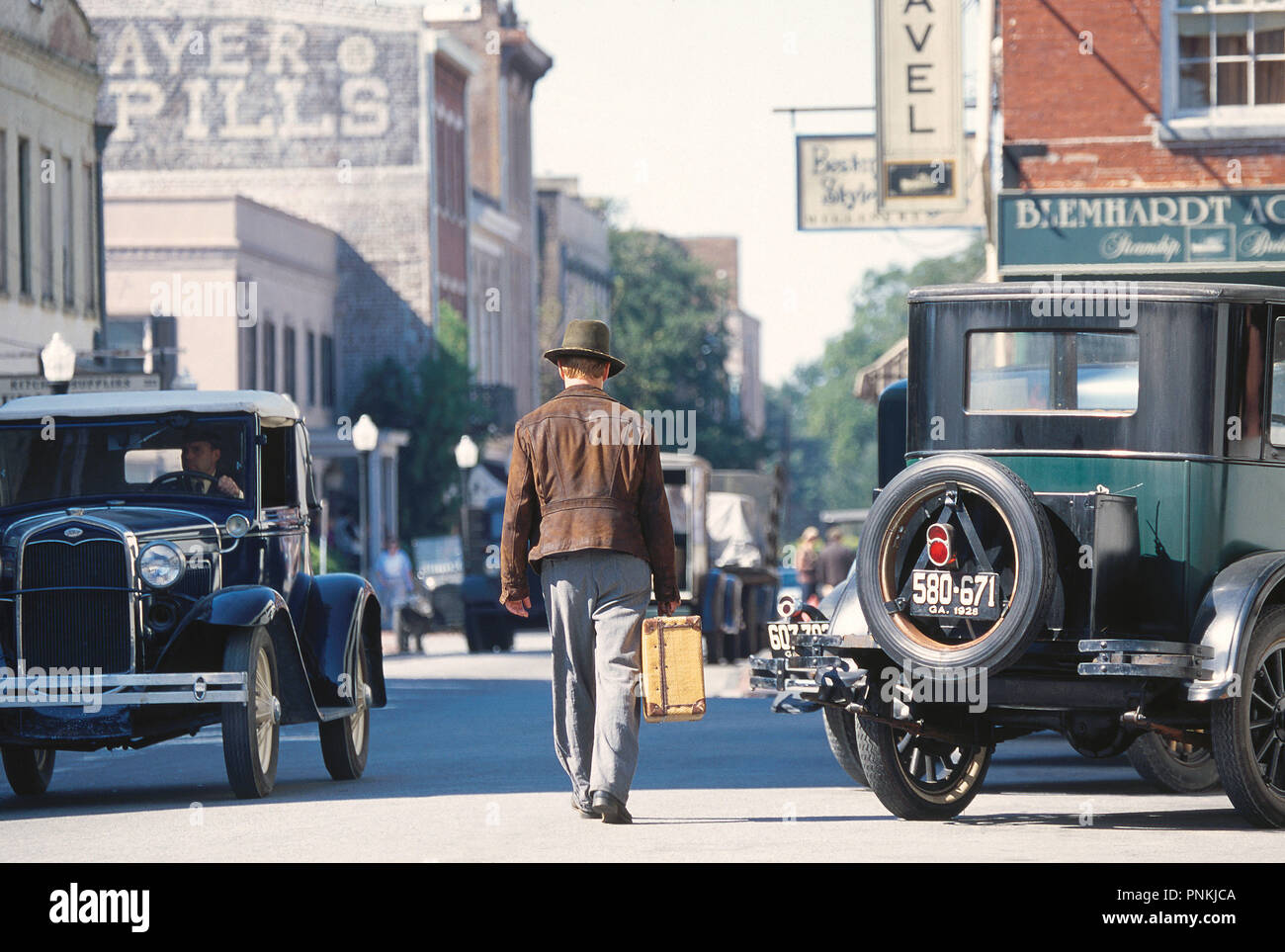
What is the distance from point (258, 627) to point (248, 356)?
112 feet

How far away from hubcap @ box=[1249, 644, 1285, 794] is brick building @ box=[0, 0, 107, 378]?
2374cm

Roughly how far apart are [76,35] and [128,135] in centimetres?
1759

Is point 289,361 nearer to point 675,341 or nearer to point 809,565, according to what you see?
point 809,565

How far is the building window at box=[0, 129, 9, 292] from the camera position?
33.1 metres

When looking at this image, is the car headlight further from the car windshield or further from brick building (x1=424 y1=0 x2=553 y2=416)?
brick building (x1=424 y1=0 x2=553 y2=416)

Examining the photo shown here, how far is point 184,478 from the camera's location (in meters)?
13.6

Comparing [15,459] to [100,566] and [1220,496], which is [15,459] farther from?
[1220,496]

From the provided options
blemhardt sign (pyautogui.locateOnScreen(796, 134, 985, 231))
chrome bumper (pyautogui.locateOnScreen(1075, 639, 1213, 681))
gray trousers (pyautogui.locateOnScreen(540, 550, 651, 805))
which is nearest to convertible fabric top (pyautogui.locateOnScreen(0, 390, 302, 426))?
Answer: gray trousers (pyautogui.locateOnScreen(540, 550, 651, 805))

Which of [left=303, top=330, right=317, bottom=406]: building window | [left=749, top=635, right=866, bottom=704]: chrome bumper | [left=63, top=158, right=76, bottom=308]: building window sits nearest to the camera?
[left=749, top=635, right=866, bottom=704]: chrome bumper

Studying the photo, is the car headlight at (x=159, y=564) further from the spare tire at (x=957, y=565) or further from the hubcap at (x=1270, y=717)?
the hubcap at (x=1270, y=717)

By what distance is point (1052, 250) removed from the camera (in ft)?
A: 68.2

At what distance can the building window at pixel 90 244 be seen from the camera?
37281 mm

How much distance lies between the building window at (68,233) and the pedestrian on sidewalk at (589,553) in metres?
26.9
